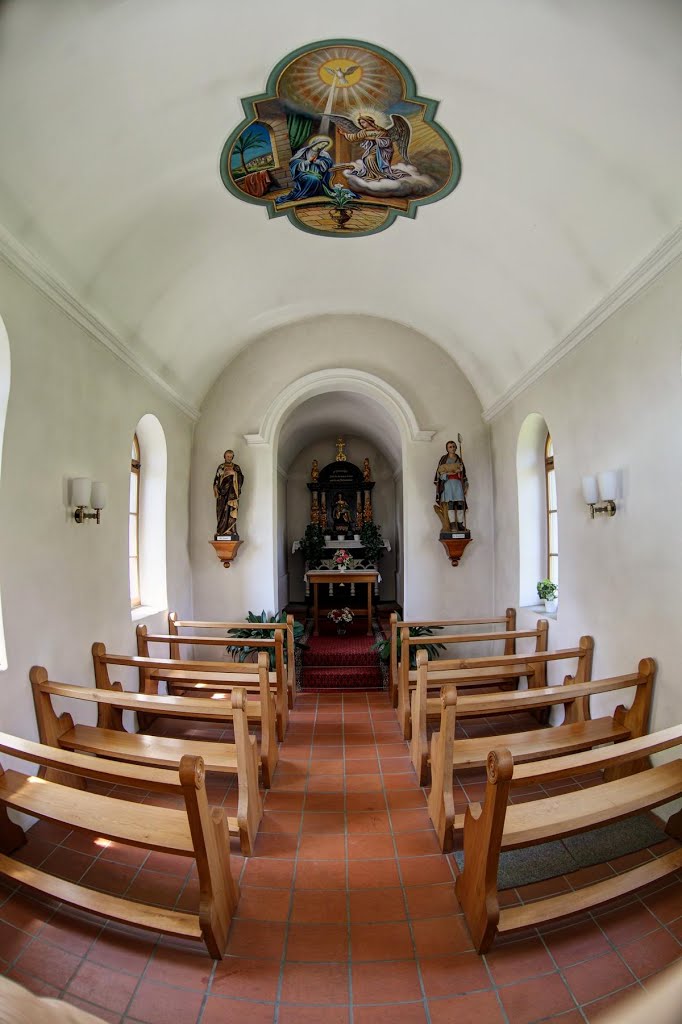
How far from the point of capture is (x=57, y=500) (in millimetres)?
4105

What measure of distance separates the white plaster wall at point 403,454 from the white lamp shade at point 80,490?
3169 mm

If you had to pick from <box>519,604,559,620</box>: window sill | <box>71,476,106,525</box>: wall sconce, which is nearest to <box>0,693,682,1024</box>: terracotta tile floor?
<box>71,476,106,525</box>: wall sconce

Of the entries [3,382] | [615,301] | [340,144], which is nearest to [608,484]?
[615,301]

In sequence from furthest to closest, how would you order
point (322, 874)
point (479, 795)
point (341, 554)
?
1. point (341, 554)
2. point (479, 795)
3. point (322, 874)

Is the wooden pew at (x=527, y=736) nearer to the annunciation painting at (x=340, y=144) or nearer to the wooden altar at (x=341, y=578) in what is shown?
the annunciation painting at (x=340, y=144)

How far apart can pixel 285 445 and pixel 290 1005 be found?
818 cm

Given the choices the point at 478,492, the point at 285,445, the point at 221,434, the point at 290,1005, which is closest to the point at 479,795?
the point at 290,1005

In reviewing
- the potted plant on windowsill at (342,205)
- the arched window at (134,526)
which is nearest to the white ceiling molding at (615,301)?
the potted plant on windowsill at (342,205)

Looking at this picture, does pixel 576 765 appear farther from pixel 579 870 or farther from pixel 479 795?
pixel 479 795

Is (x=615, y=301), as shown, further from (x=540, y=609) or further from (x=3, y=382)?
(x=3, y=382)

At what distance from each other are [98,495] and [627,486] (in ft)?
14.8

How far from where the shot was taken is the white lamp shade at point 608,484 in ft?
13.5

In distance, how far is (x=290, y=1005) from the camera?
2178 millimetres

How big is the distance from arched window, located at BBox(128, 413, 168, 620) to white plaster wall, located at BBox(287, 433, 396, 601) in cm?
468
